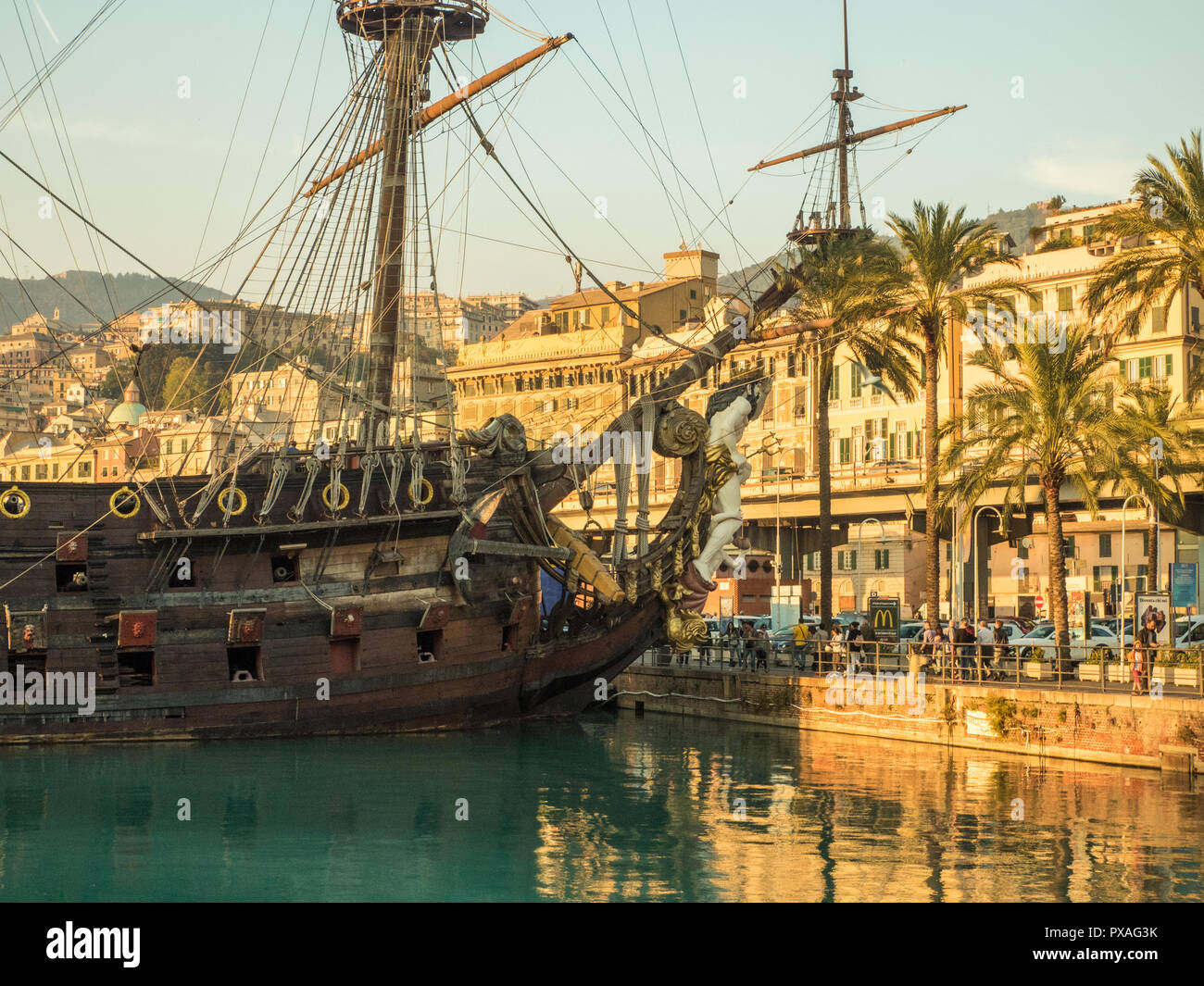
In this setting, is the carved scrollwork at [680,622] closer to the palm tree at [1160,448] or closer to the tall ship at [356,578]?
the tall ship at [356,578]

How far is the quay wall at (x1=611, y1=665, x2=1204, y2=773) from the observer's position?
30000 millimetres

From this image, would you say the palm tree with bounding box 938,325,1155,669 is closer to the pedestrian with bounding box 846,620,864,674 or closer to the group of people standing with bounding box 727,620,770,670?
the pedestrian with bounding box 846,620,864,674

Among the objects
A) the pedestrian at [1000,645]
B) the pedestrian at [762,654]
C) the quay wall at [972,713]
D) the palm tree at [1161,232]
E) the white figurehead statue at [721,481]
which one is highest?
the palm tree at [1161,232]

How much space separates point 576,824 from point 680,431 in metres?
14.8

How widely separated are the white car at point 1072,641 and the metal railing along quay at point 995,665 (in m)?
0.12

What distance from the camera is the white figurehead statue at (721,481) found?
127 feet

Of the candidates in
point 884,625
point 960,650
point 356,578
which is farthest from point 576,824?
point 884,625

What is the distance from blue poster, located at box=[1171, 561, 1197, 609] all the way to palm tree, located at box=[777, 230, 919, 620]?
12.8 metres

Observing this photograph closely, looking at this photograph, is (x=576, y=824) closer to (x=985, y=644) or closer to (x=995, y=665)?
(x=995, y=665)

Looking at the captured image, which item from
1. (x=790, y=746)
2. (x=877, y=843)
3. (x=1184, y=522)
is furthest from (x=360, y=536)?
(x=1184, y=522)

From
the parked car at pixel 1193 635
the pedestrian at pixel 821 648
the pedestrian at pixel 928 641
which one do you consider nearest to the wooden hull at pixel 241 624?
the pedestrian at pixel 821 648

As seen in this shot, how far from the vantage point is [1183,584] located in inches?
1346

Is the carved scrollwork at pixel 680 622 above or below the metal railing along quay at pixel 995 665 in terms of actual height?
above
